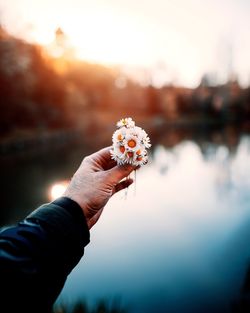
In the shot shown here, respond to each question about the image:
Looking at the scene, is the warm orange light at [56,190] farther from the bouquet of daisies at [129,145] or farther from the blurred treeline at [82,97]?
the blurred treeline at [82,97]

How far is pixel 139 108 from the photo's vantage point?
66.4 meters

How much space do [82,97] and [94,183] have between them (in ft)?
153

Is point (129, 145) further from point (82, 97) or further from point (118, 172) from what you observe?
point (82, 97)

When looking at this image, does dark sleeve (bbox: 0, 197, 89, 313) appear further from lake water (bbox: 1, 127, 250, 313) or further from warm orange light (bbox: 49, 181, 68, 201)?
warm orange light (bbox: 49, 181, 68, 201)

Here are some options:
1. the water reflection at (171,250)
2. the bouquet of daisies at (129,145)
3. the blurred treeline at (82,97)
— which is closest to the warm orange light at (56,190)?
the water reflection at (171,250)

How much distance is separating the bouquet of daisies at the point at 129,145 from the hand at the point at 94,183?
52mm

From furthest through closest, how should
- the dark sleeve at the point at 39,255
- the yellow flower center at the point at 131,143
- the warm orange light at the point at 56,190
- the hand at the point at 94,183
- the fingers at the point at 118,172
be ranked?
the warm orange light at the point at 56,190, the yellow flower center at the point at 131,143, the fingers at the point at 118,172, the hand at the point at 94,183, the dark sleeve at the point at 39,255

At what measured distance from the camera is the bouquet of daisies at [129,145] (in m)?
2.01

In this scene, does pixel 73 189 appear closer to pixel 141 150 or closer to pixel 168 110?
pixel 141 150

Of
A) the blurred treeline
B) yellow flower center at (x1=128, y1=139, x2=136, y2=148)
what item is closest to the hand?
yellow flower center at (x1=128, y1=139, x2=136, y2=148)

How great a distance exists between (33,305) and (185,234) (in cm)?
907

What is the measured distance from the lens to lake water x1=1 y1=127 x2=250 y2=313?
22.1 feet

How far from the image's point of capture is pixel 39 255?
3.63ft

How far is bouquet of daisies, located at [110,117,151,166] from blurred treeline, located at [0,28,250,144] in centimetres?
2718
